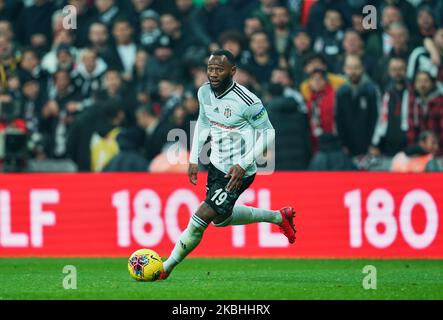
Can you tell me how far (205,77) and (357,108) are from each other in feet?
7.93

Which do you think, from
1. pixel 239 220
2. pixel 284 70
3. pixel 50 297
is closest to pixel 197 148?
pixel 239 220

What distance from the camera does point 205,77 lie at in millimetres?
17969

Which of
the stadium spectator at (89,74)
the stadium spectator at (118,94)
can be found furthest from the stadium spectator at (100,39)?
the stadium spectator at (118,94)

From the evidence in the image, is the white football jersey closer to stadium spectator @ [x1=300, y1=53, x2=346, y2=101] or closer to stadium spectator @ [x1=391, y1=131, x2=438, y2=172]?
stadium spectator @ [x1=391, y1=131, x2=438, y2=172]

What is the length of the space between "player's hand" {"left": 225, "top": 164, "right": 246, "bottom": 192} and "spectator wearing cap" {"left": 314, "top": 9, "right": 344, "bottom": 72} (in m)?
7.16

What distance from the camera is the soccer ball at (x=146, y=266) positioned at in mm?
11555

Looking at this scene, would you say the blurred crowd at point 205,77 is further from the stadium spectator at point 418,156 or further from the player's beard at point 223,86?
the player's beard at point 223,86

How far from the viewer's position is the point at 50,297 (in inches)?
405

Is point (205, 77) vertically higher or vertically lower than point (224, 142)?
higher

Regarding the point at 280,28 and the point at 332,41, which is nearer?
the point at 332,41

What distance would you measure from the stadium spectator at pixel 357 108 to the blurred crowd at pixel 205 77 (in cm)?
2

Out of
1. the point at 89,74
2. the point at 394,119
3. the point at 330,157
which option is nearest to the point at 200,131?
the point at 330,157

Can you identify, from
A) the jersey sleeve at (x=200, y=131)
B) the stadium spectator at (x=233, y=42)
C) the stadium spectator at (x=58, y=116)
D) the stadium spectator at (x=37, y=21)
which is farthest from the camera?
the stadium spectator at (x=37, y=21)

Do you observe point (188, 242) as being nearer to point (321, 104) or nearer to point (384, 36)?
point (321, 104)
